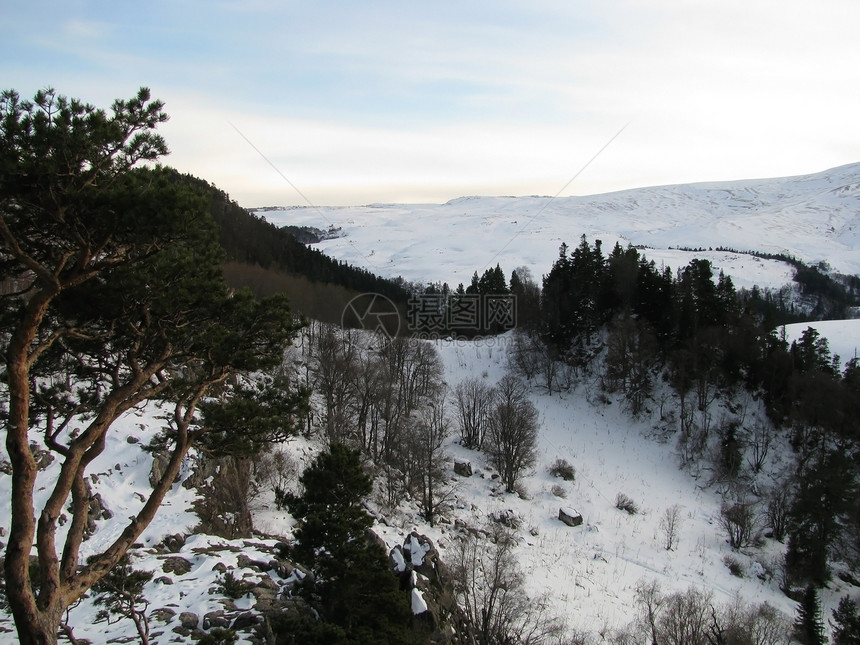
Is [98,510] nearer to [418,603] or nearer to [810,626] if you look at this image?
[418,603]

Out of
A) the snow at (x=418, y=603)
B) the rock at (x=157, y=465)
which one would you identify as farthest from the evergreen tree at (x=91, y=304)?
the rock at (x=157, y=465)

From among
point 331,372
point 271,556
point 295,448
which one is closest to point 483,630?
point 271,556

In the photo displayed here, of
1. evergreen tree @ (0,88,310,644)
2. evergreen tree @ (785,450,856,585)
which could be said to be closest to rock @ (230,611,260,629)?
evergreen tree @ (0,88,310,644)

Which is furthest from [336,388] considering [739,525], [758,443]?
[758,443]

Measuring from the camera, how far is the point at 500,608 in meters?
16.7

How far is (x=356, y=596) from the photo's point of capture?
10680mm

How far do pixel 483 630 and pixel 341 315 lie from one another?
131ft

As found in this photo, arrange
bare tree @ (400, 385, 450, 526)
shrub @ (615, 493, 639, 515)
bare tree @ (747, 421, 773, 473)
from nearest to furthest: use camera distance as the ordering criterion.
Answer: bare tree @ (400, 385, 450, 526)
shrub @ (615, 493, 639, 515)
bare tree @ (747, 421, 773, 473)

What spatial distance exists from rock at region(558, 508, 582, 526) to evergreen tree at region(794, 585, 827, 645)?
1119cm

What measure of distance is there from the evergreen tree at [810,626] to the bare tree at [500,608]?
40.1ft

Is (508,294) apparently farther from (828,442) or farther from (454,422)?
(828,442)

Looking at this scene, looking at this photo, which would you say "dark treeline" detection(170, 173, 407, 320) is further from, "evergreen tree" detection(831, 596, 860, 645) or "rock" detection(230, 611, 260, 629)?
"evergreen tree" detection(831, 596, 860, 645)

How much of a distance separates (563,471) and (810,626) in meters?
16.1

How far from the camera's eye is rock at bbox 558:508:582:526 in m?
30.9
